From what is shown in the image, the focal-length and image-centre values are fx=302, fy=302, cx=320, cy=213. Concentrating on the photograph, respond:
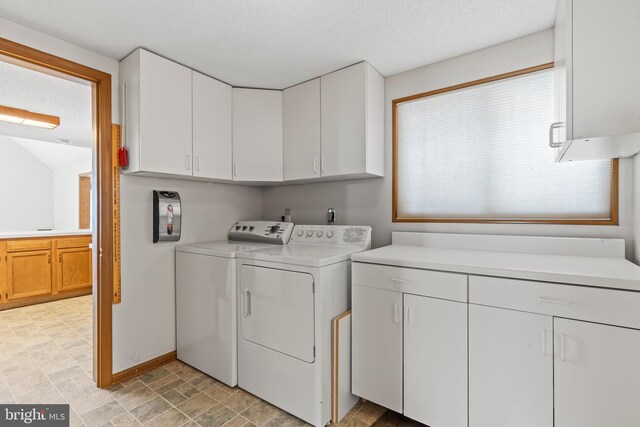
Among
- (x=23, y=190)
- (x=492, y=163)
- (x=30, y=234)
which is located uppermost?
(x=23, y=190)

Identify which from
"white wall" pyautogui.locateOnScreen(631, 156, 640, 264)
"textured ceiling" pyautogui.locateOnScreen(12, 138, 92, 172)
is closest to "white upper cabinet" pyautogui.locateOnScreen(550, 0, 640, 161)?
"white wall" pyautogui.locateOnScreen(631, 156, 640, 264)

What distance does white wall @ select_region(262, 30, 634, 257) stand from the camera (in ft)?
5.80

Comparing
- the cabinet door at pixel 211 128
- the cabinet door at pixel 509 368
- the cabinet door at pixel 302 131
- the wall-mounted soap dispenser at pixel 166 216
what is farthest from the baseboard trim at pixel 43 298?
the cabinet door at pixel 509 368

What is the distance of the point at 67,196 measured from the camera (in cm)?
620

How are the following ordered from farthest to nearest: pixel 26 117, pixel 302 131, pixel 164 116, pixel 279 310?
pixel 26 117, pixel 302 131, pixel 164 116, pixel 279 310

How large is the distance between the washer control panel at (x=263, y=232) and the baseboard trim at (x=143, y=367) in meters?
1.11

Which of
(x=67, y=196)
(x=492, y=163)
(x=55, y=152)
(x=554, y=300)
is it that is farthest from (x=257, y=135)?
(x=67, y=196)

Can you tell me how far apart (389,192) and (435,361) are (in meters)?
1.31

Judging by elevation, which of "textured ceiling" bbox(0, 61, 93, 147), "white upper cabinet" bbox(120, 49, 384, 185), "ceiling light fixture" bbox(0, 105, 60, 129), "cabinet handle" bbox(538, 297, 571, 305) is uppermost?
"textured ceiling" bbox(0, 61, 93, 147)

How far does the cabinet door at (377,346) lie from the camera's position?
1.68 m

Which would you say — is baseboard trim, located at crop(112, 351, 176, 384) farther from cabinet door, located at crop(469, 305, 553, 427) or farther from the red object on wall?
cabinet door, located at crop(469, 305, 553, 427)

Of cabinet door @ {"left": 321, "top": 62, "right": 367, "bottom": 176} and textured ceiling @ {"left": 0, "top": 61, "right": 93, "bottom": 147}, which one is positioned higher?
textured ceiling @ {"left": 0, "top": 61, "right": 93, "bottom": 147}

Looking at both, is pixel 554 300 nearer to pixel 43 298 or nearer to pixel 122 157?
pixel 122 157

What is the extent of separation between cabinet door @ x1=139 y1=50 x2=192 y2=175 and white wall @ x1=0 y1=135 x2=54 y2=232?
5.88 meters
